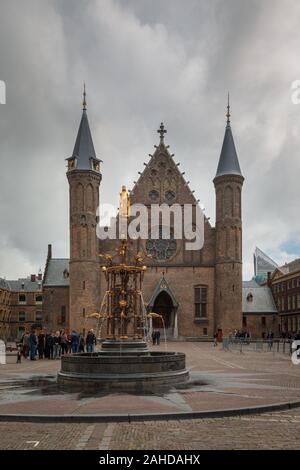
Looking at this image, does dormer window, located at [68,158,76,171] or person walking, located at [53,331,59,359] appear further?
dormer window, located at [68,158,76,171]

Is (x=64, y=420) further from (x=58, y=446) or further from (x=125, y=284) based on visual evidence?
Result: (x=125, y=284)

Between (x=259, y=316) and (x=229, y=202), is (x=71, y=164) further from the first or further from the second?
(x=259, y=316)

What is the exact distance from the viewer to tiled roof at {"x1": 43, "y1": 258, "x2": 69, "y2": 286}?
6156 centimetres

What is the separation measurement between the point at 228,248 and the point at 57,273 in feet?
66.6

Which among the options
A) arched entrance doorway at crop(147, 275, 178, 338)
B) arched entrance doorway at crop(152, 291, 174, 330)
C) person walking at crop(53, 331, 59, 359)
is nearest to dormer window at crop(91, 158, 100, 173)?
arched entrance doorway at crop(147, 275, 178, 338)

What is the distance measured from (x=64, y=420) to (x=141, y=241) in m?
46.0

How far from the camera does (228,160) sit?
57906 mm

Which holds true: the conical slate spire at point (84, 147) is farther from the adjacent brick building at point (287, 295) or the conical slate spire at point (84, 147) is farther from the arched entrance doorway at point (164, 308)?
the adjacent brick building at point (287, 295)

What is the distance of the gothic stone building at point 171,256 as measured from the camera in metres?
54.6

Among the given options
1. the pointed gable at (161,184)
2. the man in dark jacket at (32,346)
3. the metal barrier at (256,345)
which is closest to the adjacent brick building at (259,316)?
the metal barrier at (256,345)

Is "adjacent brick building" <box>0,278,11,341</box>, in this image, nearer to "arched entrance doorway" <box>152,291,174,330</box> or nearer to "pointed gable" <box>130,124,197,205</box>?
"arched entrance doorway" <box>152,291,174,330</box>

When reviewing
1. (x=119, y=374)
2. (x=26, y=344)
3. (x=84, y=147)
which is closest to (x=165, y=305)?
(x=84, y=147)

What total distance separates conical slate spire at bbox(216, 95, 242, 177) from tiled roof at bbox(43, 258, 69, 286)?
2062cm
